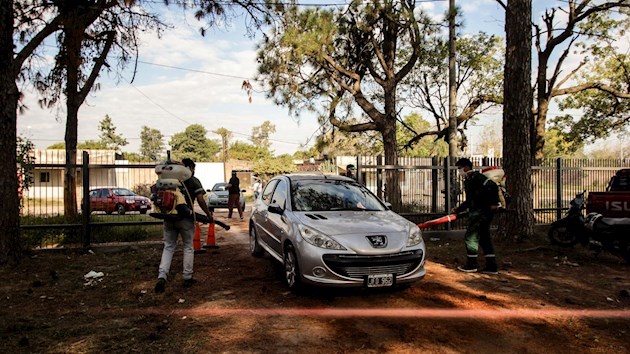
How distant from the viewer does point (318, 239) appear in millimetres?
5004

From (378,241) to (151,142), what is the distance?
97.9m

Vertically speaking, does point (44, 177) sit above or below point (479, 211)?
above

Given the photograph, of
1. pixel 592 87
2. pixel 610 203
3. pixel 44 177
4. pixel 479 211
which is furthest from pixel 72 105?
pixel 592 87

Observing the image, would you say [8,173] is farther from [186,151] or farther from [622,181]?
[186,151]

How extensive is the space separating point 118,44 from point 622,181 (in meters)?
13.0

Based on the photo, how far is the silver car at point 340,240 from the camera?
483 cm

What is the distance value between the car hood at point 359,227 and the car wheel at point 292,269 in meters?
0.45

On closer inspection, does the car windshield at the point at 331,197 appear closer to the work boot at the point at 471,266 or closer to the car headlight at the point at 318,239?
the car headlight at the point at 318,239

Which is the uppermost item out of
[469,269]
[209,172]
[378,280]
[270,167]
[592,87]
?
[592,87]

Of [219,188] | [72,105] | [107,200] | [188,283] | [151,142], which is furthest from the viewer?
[151,142]

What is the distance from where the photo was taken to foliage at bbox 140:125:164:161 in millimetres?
93281

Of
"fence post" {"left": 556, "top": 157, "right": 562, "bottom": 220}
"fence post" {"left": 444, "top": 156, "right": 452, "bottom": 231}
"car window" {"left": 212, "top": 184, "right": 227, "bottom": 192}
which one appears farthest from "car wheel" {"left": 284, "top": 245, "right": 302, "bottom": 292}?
"car window" {"left": 212, "top": 184, "right": 227, "bottom": 192}

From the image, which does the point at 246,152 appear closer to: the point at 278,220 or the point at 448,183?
the point at 448,183

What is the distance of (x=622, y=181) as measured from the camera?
10.5 m
